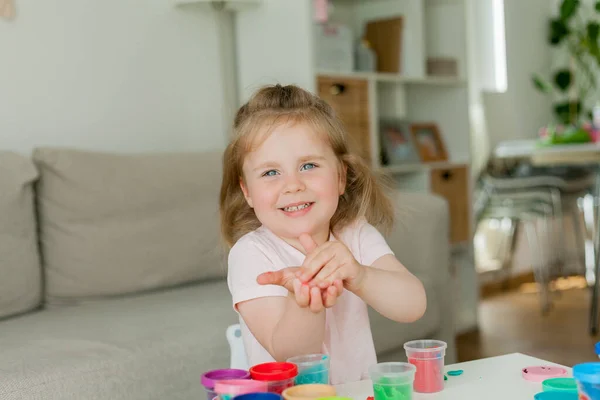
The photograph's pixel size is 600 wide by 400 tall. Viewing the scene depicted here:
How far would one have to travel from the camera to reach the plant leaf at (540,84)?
4.96 meters

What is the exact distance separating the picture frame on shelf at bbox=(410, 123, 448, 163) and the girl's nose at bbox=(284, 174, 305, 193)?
2278 millimetres

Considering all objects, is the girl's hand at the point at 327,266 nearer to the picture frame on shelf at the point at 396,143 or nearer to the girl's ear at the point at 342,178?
the girl's ear at the point at 342,178

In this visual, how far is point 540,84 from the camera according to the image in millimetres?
4965

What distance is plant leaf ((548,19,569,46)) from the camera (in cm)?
518

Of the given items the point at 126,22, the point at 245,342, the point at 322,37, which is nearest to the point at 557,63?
the point at 322,37

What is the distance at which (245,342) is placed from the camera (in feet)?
4.63

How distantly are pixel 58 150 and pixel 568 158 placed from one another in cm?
225

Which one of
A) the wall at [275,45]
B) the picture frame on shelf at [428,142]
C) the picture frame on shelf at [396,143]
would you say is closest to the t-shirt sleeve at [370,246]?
the wall at [275,45]

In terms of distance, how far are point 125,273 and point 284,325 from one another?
112 centimetres

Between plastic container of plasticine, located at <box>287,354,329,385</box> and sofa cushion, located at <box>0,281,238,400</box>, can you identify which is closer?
plastic container of plasticine, located at <box>287,354,329,385</box>

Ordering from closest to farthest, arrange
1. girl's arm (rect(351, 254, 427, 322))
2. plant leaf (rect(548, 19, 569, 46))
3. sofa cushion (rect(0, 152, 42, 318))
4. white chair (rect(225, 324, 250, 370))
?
girl's arm (rect(351, 254, 427, 322)) < white chair (rect(225, 324, 250, 370)) < sofa cushion (rect(0, 152, 42, 318)) < plant leaf (rect(548, 19, 569, 46))

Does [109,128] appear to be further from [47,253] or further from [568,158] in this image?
[568,158]

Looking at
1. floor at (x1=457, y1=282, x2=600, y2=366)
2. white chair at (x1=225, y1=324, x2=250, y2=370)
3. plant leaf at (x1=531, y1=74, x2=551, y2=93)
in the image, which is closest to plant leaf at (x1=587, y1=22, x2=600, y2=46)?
plant leaf at (x1=531, y1=74, x2=551, y2=93)

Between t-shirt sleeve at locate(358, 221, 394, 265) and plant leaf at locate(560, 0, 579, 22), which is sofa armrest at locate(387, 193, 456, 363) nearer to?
t-shirt sleeve at locate(358, 221, 394, 265)
